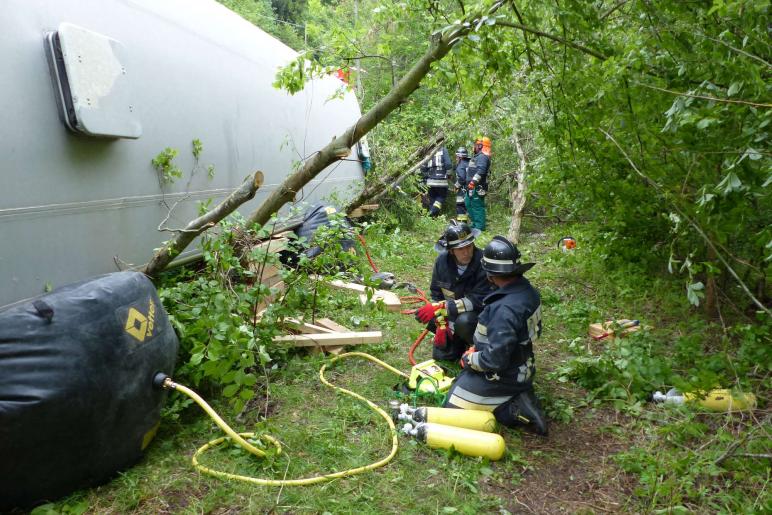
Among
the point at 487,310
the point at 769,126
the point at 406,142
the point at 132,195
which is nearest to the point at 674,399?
the point at 487,310

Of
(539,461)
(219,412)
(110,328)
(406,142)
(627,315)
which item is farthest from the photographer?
(406,142)

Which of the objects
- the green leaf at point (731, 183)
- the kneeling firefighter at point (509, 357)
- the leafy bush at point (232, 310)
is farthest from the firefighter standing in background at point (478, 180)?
the green leaf at point (731, 183)

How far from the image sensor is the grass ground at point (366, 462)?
8.52ft

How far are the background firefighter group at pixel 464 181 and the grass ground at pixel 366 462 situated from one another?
6.30m

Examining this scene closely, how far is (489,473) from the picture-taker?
2904mm

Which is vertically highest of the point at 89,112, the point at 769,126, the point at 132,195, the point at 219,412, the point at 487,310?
the point at 89,112

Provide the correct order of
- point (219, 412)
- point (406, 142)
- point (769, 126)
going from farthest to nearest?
point (406, 142) → point (219, 412) → point (769, 126)

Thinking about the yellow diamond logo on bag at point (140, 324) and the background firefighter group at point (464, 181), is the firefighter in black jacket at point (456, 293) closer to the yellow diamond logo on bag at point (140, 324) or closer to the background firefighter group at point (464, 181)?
the yellow diamond logo on bag at point (140, 324)

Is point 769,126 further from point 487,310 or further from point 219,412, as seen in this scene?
point 219,412

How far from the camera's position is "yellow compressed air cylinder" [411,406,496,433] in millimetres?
3285

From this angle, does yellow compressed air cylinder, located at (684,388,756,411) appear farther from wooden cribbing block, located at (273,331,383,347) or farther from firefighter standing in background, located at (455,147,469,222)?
firefighter standing in background, located at (455,147,469,222)

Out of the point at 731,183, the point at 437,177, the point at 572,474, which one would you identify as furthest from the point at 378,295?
the point at 437,177

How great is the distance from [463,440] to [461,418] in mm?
239

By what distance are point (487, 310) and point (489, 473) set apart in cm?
104
